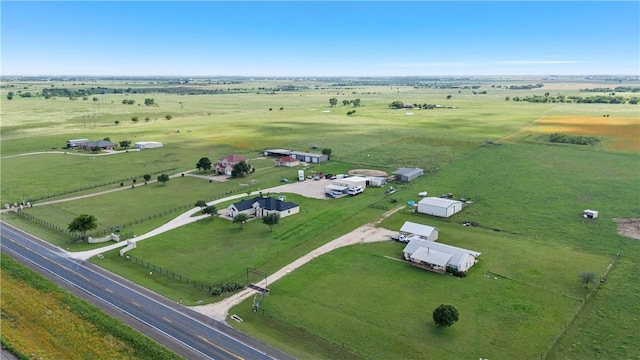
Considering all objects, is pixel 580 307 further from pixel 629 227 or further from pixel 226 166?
pixel 226 166

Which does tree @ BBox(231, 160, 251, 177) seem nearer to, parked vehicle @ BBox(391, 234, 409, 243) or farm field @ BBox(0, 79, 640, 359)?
farm field @ BBox(0, 79, 640, 359)

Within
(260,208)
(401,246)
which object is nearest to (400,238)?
(401,246)

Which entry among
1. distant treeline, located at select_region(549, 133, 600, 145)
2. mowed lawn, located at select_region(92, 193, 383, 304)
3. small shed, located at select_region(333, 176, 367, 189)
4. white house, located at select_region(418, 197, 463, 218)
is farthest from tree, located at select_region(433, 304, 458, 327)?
distant treeline, located at select_region(549, 133, 600, 145)

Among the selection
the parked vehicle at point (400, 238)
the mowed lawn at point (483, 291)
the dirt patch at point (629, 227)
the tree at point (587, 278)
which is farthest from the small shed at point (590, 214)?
the parked vehicle at point (400, 238)

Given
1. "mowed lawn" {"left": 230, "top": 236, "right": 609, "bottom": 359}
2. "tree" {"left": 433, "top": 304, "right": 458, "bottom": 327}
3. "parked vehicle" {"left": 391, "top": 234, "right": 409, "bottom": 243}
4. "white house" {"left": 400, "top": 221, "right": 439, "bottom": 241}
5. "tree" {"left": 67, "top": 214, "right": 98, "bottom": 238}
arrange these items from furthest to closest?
"tree" {"left": 67, "top": 214, "right": 98, "bottom": 238}, "parked vehicle" {"left": 391, "top": 234, "right": 409, "bottom": 243}, "white house" {"left": 400, "top": 221, "right": 439, "bottom": 241}, "tree" {"left": 433, "top": 304, "right": 458, "bottom": 327}, "mowed lawn" {"left": 230, "top": 236, "right": 609, "bottom": 359}

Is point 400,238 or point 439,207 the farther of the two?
point 439,207

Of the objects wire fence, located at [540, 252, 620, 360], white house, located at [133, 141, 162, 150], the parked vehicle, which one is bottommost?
wire fence, located at [540, 252, 620, 360]

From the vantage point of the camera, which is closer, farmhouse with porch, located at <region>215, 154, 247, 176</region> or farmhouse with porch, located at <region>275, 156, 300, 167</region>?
farmhouse with porch, located at <region>215, 154, 247, 176</region>

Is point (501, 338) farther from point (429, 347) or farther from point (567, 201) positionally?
point (567, 201)

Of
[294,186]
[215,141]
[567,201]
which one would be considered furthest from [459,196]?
[215,141]
